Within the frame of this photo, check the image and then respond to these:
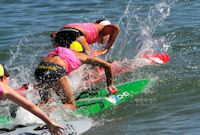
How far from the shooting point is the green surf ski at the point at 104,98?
8672 millimetres

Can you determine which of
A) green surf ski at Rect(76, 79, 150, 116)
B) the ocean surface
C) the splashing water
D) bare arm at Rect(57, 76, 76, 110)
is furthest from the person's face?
bare arm at Rect(57, 76, 76, 110)

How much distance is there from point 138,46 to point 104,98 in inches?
159

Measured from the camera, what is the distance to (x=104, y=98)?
8953 mm

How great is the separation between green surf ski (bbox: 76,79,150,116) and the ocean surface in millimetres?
97

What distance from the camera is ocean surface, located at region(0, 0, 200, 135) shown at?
8.29 m

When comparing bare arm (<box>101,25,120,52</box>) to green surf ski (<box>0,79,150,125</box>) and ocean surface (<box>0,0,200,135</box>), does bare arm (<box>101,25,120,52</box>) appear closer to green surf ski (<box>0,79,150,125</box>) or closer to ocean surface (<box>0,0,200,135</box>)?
A: ocean surface (<box>0,0,200,135</box>)

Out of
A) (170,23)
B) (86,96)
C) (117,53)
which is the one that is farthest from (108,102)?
(170,23)

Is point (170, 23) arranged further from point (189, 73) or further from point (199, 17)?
point (189, 73)

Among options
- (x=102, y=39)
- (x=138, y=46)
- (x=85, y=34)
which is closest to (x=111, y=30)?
(x=102, y=39)

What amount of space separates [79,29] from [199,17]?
5690 millimetres

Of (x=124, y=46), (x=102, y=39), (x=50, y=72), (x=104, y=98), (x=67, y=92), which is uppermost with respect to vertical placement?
(x=50, y=72)

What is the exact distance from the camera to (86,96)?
922 cm

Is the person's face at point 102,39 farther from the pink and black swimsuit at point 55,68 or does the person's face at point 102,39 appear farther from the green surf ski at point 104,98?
the pink and black swimsuit at point 55,68

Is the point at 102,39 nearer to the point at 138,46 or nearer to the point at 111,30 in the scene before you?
the point at 111,30
